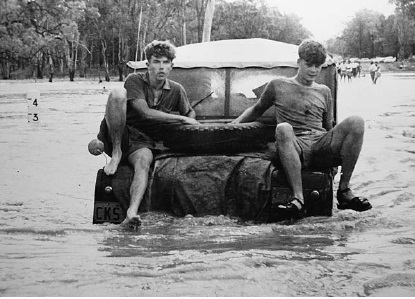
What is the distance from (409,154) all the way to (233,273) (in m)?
6.06

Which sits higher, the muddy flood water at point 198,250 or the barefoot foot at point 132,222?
the barefoot foot at point 132,222

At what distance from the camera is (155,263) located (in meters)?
3.88

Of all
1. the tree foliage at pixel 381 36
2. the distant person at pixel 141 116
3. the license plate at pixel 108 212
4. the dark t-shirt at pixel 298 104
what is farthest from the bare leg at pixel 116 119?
the tree foliage at pixel 381 36

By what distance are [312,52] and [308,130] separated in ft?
1.84

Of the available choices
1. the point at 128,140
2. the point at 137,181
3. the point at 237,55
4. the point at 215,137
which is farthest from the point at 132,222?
the point at 237,55

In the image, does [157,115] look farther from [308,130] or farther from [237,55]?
[237,55]

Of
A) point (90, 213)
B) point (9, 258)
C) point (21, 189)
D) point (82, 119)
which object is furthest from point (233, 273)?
point (82, 119)

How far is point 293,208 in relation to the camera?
14.9 feet

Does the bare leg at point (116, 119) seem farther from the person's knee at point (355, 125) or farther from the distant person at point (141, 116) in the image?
the person's knee at point (355, 125)

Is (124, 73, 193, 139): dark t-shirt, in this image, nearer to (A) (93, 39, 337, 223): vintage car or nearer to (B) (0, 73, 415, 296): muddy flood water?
(A) (93, 39, 337, 223): vintage car

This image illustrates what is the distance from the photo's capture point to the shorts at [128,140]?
4996 mm

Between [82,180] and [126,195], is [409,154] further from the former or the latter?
[126,195]

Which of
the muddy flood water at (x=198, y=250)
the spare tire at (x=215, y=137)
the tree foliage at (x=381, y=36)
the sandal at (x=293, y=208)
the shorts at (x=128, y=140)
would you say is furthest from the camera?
the tree foliage at (x=381, y=36)

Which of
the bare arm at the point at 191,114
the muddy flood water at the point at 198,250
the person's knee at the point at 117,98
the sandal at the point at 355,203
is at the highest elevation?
the person's knee at the point at 117,98
